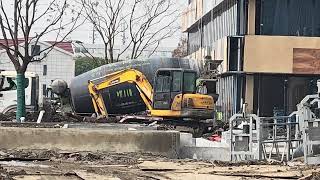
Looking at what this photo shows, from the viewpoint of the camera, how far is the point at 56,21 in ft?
86.5

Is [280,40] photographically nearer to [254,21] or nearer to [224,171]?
[254,21]

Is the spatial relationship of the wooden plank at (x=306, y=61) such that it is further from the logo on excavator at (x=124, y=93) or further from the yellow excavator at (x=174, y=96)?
the logo on excavator at (x=124, y=93)

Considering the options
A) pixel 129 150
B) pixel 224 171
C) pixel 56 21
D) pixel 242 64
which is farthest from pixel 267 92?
pixel 224 171

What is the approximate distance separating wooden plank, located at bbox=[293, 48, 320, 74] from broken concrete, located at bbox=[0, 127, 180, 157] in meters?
18.0

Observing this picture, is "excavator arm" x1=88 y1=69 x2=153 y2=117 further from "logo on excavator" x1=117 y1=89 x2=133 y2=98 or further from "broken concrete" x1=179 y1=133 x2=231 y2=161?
"broken concrete" x1=179 y1=133 x2=231 y2=161

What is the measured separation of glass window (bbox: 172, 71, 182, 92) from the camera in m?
24.6

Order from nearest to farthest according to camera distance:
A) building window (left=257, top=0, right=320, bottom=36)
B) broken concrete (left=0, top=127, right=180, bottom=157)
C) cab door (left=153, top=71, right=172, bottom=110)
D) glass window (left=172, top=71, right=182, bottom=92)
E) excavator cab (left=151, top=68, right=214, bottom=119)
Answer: broken concrete (left=0, top=127, right=180, bottom=157)
excavator cab (left=151, top=68, right=214, bottom=119)
glass window (left=172, top=71, right=182, bottom=92)
cab door (left=153, top=71, right=172, bottom=110)
building window (left=257, top=0, right=320, bottom=36)

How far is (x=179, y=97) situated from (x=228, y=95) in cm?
894

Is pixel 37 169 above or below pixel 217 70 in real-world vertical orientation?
below

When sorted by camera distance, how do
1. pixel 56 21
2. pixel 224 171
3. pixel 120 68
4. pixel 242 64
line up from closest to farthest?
pixel 224 171, pixel 56 21, pixel 120 68, pixel 242 64

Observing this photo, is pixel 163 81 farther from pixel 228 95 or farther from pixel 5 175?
pixel 5 175

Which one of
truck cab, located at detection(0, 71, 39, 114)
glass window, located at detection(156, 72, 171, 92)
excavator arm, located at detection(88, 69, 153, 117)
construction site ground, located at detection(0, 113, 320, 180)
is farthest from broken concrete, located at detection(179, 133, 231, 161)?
truck cab, located at detection(0, 71, 39, 114)

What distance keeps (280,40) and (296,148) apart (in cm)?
1599

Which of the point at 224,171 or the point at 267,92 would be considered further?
the point at 267,92
